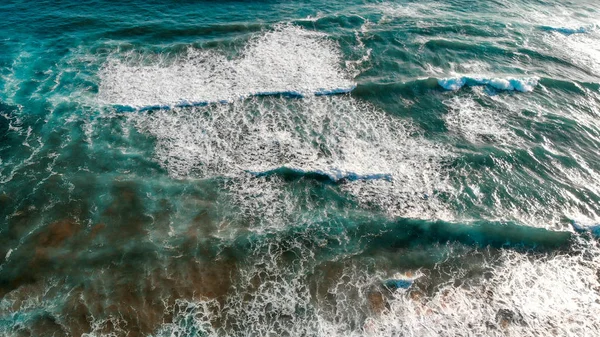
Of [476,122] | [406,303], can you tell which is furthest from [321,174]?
[476,122]

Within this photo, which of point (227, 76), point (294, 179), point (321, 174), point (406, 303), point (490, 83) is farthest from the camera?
point (227, 76)

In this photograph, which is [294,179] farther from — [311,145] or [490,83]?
[490,83]

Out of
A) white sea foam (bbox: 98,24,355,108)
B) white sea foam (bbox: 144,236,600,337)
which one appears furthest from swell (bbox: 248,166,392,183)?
white sea foam (bbox: 98,24,355,108)

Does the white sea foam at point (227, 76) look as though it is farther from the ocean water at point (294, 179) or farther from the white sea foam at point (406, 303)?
the white sea foam at point (406, 303)

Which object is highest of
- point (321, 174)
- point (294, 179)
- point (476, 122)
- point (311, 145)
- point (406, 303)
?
point (476, 122)

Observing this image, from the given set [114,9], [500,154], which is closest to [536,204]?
[500,154]

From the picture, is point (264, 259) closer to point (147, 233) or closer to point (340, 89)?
point (147, 233)

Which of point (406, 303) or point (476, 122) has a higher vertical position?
point (476, 122)
